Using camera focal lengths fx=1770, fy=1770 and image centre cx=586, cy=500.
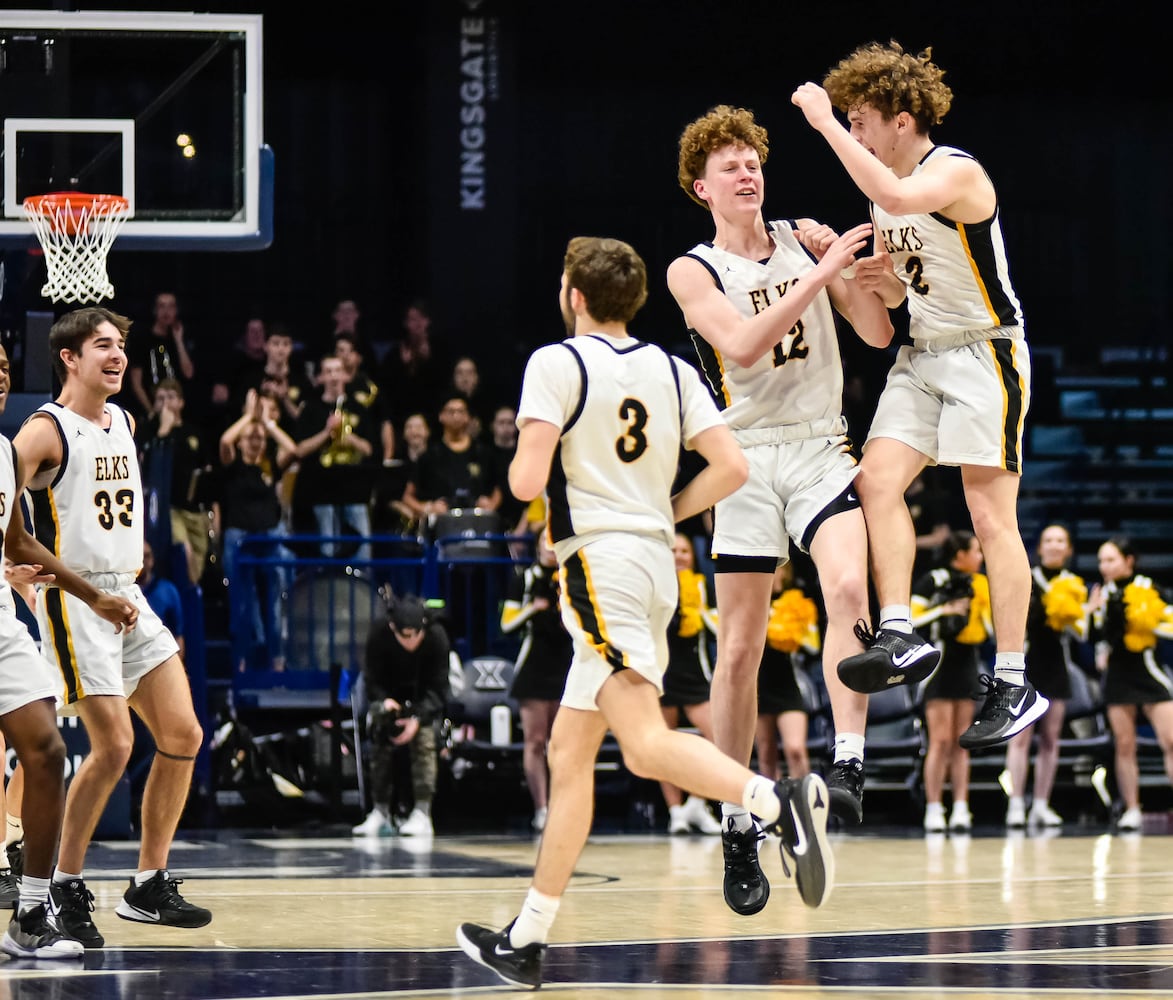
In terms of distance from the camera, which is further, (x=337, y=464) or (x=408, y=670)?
(x=337, y=464)

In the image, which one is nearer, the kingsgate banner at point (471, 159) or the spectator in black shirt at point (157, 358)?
the spectator in black shirt at point (157, 358)

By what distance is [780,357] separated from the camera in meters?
6.26

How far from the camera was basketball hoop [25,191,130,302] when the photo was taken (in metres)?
9.44

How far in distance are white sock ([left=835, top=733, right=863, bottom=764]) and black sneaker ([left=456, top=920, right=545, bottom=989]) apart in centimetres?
130

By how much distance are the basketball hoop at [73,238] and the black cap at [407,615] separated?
10.6 ft

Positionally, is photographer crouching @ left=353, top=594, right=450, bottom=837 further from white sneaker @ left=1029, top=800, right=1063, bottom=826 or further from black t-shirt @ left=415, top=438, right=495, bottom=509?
white sneaker @ left=1029, top=800, right=1063, bottom=826

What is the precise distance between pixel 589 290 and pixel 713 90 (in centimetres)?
1412

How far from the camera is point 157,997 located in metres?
5.39

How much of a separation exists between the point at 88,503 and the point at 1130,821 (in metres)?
8.35

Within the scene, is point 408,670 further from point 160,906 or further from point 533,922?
point 533,922

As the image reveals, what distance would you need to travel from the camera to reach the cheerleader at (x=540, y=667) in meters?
12.1

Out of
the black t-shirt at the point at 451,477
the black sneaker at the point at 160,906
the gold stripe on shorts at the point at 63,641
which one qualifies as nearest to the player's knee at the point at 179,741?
the gold stripe on shorts at the point at 63,641

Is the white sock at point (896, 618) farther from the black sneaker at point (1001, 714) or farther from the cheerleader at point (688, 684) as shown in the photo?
the cheerleader at point (688, 684)

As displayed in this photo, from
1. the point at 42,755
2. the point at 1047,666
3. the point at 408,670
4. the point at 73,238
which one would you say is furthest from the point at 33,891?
the point at 1047,666
